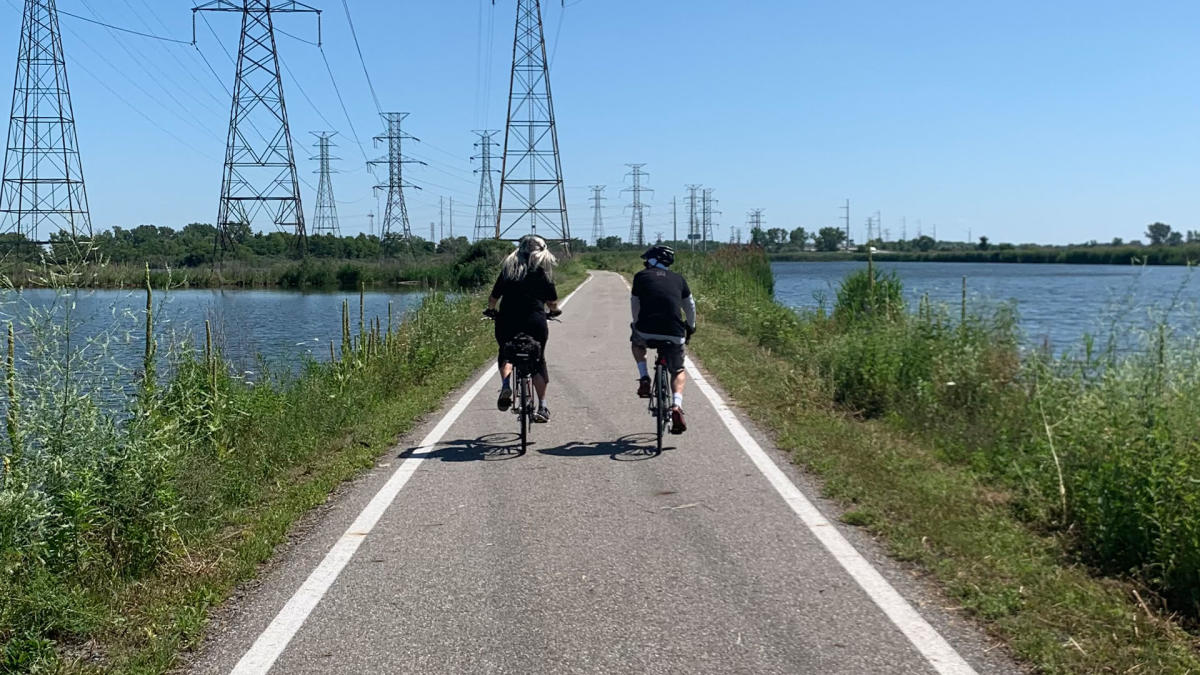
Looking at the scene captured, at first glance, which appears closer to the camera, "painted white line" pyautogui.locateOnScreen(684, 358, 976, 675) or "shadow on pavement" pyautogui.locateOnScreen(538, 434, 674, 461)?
"painted white line" pyautogui.locateOnScreen(684, 358, 976, 675)

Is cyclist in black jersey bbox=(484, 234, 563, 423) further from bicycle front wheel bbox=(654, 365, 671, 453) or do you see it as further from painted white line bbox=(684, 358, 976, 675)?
painted white line bbox=(684, 358, 976, 675)

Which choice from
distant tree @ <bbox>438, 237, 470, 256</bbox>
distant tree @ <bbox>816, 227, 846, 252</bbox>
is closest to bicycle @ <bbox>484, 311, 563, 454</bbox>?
distant tree @ <bbox>438, 237, 470, 256</bbox>

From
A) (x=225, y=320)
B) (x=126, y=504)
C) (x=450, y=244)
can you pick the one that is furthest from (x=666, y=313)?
(x=450, y=244)

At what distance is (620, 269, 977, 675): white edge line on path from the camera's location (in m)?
4.49

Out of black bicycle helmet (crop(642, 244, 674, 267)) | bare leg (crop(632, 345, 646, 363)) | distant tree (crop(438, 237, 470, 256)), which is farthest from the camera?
distant tree (crop(438, 237, 470, 256))

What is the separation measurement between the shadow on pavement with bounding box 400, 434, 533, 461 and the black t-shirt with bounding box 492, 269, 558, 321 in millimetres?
1250

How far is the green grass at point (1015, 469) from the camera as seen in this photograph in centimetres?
499

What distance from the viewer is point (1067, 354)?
34.2ft

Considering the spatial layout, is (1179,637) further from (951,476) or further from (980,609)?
(951,476)

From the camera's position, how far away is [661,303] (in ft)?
31.1

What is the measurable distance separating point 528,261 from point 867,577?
4.76m

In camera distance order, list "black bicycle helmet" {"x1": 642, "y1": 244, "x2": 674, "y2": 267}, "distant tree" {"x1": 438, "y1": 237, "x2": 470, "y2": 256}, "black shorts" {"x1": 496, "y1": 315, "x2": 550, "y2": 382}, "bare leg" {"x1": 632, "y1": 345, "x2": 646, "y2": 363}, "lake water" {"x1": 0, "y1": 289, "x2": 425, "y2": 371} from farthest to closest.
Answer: "distant tree" {"x1": 438, "y1": 237, "x2": 470, "y2": 256} → "bare leg" {"x1": 632, "y1": 345, "x2": 646, "y2": 363} → "black bicycle helmet" {"x1": 642, "y1": 244, "x2": 674, "y2": 267} → "black shorts" {"x1": 496, "y1": 315, "x2": 550, "y2": 382} → "lake water" {"x1": 0, "y1": 289, "x2": 425, "y2": 371}

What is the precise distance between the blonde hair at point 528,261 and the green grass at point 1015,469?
2831 millimetres

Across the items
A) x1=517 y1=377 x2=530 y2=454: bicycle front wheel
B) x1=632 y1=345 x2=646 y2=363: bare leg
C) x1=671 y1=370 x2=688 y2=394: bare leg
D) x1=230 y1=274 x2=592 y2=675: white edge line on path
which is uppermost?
x1=632 y1=345 x2=646 y2=363: bare leg
